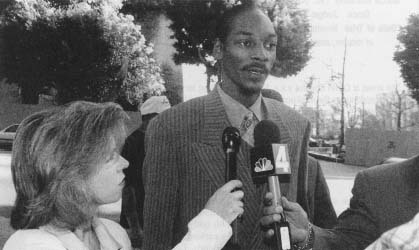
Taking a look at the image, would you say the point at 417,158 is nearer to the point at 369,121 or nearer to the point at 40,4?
the point at 40,4

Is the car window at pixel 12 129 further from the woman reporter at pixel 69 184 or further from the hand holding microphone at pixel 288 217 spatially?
the hand holding microphone at pixel 288 217

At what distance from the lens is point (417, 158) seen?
1155mm

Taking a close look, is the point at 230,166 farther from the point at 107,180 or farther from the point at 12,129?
the point at 12,129

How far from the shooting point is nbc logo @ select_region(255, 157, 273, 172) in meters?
1.14

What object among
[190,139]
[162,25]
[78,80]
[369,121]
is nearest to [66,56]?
[78,80]

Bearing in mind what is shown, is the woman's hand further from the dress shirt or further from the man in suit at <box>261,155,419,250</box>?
the dress shirt

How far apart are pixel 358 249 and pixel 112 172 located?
0.60 m

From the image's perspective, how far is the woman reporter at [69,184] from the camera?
1.01 metres

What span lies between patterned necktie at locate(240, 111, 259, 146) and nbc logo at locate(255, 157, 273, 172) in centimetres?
25

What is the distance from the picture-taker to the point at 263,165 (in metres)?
1.15

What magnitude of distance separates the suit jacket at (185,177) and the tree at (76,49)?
873 cm

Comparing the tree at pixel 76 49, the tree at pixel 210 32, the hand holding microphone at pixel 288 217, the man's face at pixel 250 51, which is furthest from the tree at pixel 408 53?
the hand holding microphone at pixel 288 217

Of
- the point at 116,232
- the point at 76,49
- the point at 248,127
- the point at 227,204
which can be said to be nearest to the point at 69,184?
the point at 116,232

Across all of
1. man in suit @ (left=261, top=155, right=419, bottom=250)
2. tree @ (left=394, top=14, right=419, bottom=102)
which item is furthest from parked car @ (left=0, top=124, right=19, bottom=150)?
man in suit @ (left=261, top=155, right=419, bottom=250)
